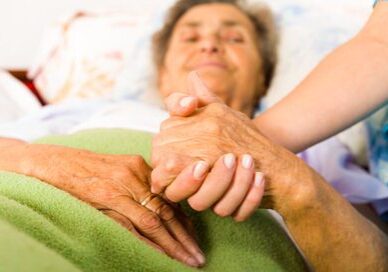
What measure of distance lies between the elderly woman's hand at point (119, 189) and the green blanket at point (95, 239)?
1.8 inches

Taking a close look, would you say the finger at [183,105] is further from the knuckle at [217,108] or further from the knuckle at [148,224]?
the knuckle at [148,224]

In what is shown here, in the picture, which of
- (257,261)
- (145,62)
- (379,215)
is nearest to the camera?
(257,261)

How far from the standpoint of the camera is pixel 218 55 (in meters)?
1.34

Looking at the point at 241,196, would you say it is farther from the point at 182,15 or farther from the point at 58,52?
the point at 58,52

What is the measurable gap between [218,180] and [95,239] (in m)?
0.16

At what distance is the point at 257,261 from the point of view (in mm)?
742

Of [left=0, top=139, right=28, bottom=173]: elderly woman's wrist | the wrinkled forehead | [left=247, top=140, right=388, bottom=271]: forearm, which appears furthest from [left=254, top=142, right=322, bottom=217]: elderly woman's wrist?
the wrinkled forehead

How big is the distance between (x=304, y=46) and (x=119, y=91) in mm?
565

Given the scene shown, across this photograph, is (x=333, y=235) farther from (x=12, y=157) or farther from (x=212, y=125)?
(x=12, y=157)

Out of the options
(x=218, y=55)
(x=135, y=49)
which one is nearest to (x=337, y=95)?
(x=218, y=55)

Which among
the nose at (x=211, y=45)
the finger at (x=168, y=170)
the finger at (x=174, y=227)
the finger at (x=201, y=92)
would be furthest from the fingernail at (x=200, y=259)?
the nose at (x=211, y=45)

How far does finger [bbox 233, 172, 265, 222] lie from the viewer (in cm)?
64

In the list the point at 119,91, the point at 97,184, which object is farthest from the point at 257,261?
the point at 119,91

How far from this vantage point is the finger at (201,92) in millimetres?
745
